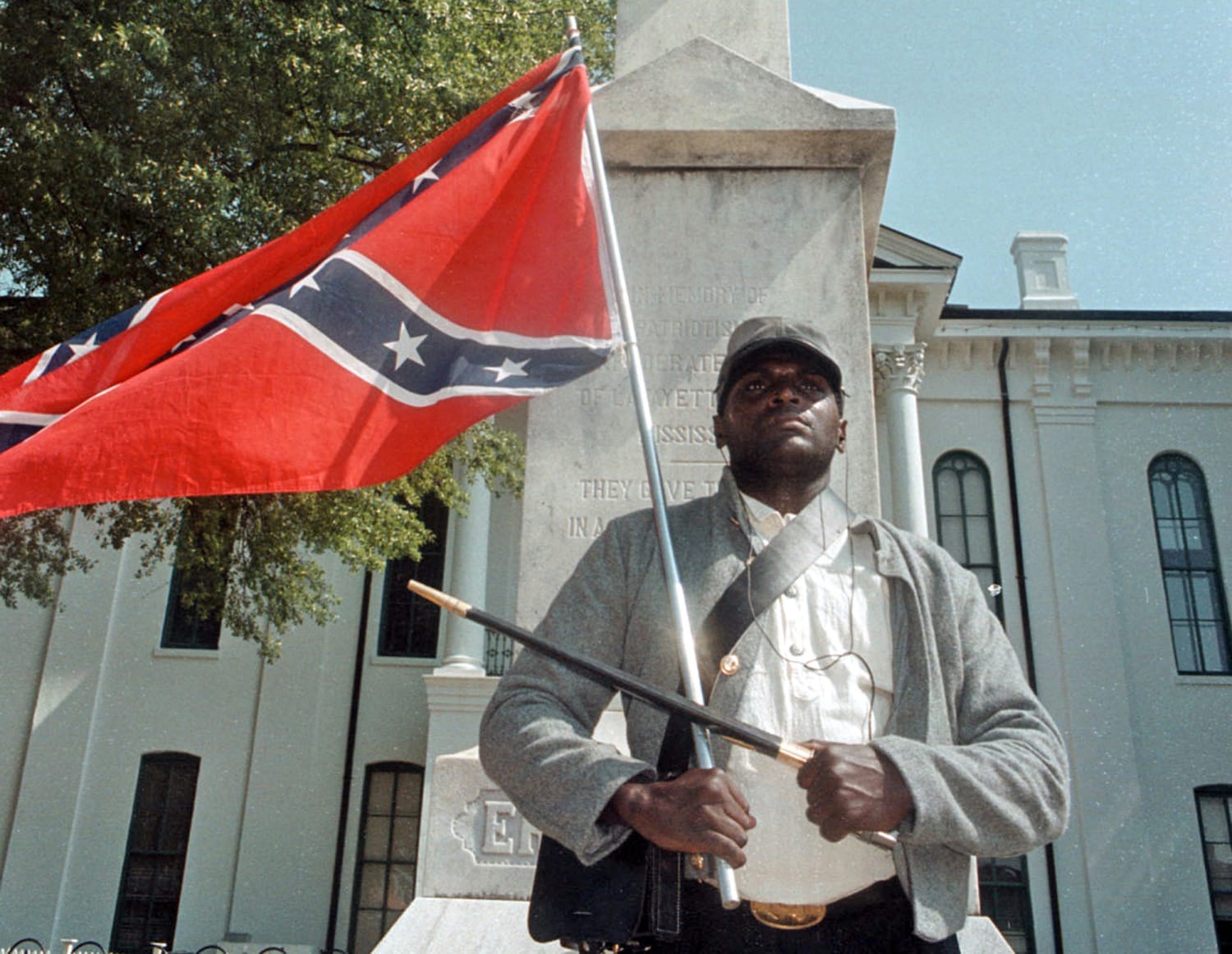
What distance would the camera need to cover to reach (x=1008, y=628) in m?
21.8

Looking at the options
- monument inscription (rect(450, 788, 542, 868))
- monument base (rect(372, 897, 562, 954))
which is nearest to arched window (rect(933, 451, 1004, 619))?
monument inscription (rect(450, 788, 542, 868))

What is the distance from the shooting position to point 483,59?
41.9 feet

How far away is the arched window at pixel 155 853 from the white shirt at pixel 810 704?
20.9 metres

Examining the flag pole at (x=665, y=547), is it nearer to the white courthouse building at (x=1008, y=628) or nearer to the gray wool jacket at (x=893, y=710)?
the gray wool jacket at (x=893, y=710)

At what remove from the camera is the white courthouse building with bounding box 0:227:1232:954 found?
20.6 m

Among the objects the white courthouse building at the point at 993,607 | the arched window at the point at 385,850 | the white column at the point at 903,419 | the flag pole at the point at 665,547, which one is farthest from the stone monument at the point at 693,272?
the arched window at the point at 385,850

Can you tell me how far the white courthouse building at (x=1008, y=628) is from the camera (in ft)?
67.5

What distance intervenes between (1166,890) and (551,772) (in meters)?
21.3

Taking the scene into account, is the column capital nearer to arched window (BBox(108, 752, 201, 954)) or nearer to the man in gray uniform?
arched window (BBox(108, 752, 201, 954))

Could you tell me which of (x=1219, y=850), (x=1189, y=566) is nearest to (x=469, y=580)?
(x=1189, y=566)

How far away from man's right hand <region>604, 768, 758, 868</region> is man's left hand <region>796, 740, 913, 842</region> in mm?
124

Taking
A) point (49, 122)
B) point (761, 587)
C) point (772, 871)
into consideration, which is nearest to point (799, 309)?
point (761, 587)

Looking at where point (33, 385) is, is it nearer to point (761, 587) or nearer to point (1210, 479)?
point (761, 587)

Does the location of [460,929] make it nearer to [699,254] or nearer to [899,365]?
[699,254]
